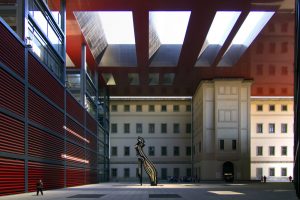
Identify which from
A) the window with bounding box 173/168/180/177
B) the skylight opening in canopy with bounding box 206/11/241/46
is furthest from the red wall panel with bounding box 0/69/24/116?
the window with bounding box 173/168/180/177

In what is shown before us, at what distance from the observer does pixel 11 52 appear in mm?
21359

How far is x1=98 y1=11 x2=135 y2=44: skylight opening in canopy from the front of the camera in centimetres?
3672

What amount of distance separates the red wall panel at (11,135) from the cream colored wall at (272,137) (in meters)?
53.3

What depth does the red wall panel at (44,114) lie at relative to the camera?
998 inches

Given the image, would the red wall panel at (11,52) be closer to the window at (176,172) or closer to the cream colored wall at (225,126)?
the cream colored wall at (225,126)

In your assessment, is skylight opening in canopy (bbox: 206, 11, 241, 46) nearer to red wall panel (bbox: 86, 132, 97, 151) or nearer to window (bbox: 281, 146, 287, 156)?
red wall panel (bbox: 86, 132, 97, 151)

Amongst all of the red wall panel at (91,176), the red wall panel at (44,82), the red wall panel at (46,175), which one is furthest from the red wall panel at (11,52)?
the red wall panel at (91,176)

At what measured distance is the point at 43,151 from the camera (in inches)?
1107

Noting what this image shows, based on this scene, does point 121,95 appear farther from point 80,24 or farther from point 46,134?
point 46,134

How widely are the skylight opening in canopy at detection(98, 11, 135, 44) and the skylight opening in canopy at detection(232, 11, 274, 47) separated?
955cm

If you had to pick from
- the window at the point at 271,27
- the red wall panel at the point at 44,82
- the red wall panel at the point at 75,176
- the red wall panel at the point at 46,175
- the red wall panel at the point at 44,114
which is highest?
the window at the point at 271,27

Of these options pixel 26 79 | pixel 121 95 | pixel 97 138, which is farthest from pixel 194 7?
pixel 121 95

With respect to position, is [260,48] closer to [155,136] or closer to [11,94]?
[11,94]

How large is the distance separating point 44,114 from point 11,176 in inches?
278
